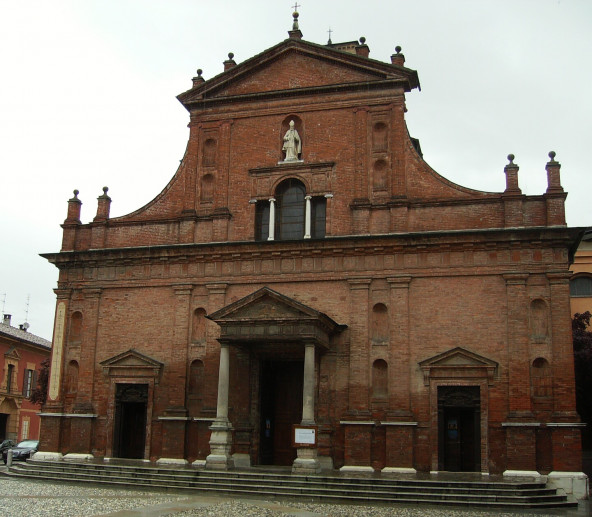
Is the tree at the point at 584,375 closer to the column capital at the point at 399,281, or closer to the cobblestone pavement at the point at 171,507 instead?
the column capital at the point at 399,281

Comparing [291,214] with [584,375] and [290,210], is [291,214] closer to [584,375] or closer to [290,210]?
[290,210]

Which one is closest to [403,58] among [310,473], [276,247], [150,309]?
[276,247]

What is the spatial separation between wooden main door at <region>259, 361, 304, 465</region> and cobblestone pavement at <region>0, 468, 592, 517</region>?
5.28m

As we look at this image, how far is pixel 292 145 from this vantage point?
25.4 m

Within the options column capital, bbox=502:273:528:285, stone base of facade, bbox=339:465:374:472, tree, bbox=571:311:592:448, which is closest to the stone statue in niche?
column capital, bbox=502:273:528:285

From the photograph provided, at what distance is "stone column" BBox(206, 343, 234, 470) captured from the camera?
70.7ft

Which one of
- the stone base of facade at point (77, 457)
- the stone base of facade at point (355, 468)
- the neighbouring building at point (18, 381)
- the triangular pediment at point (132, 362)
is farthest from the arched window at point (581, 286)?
the neighbouring building at point (18, 381)

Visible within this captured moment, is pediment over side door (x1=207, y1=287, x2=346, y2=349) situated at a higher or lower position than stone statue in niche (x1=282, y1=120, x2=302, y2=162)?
lower

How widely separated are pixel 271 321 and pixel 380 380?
4.00 m

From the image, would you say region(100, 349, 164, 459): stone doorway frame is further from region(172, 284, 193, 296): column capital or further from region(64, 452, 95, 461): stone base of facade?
region(172, 284, 193, 296): column capital

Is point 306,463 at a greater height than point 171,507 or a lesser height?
greater

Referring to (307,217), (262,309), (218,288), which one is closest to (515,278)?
(307,217)

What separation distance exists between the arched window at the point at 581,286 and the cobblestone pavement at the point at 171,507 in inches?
A: 737

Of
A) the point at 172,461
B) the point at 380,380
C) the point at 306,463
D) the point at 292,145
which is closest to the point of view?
the point at 306,463
